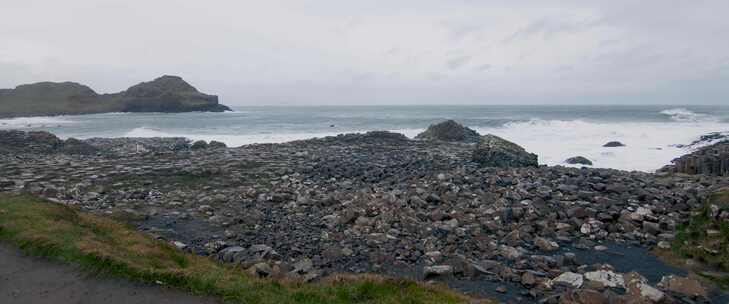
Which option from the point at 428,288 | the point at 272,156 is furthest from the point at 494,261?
the point at 272,156

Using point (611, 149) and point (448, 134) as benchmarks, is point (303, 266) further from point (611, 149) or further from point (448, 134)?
point (611, 149)

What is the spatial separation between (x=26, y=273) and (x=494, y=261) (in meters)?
8.25

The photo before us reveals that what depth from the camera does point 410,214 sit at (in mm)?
11945

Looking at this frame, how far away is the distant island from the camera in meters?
108

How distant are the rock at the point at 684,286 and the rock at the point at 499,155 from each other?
39.7ft

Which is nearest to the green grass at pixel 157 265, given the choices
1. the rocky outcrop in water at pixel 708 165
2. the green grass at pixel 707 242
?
the green grass at pixel 707 242

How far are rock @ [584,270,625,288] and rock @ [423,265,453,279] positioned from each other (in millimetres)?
2371

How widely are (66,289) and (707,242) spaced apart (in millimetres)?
12050

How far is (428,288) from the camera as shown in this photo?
7164 mm

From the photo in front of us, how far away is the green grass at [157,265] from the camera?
22.2 ft

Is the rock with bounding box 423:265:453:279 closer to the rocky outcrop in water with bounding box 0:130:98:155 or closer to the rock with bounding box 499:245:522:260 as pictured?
the rock with bounding box 499:245:522:260

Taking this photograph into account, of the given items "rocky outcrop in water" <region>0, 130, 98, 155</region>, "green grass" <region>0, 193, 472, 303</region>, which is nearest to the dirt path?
"green grass" <region>0, 193, 472, 303</region>

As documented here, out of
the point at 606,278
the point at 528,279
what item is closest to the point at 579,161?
the point at 606,278

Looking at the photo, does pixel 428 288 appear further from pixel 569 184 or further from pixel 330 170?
pixel 330 170
